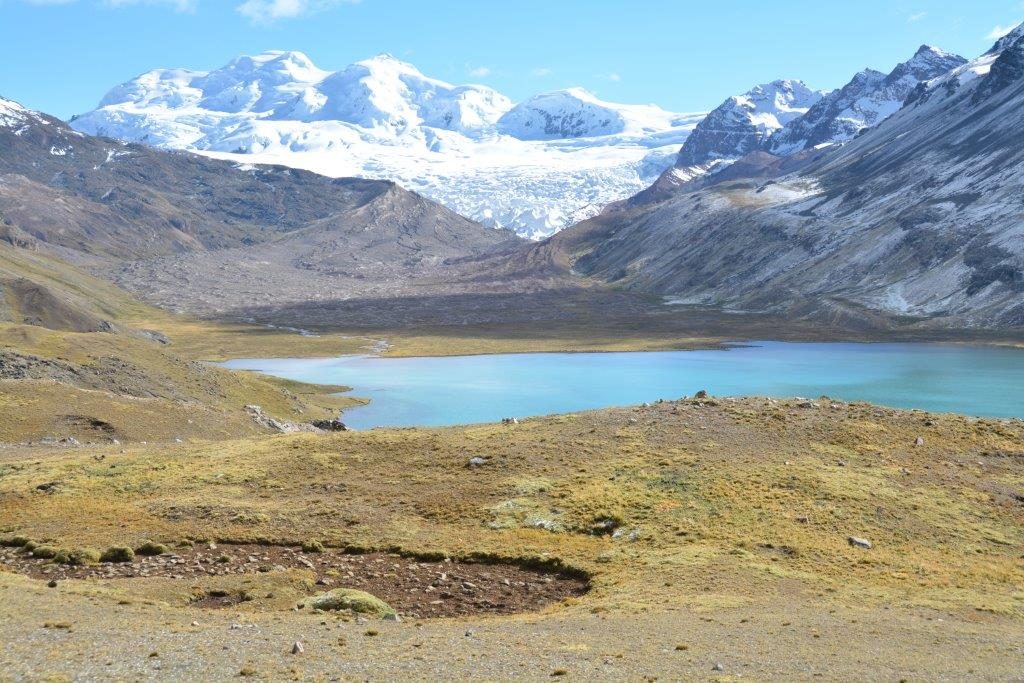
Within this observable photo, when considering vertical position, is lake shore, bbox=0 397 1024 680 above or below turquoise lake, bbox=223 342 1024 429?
above

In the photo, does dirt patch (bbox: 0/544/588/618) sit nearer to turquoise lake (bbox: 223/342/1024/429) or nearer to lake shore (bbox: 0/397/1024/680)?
lake shore (bbox: 0/397/1024/680)

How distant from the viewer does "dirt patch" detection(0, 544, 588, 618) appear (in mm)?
31172

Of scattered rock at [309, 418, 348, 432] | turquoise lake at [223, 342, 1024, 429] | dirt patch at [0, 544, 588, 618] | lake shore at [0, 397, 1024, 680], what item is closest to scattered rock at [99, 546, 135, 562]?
dirt patch at [0, 544, 588, 618]

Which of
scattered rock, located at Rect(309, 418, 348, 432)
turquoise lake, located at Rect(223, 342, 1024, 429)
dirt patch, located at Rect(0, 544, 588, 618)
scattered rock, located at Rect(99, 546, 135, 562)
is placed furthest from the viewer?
turquoise lake, located at Rect(223, 342, 1024, 429)

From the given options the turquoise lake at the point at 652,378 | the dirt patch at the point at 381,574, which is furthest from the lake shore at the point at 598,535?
the turquoise lake at the point at 652,378

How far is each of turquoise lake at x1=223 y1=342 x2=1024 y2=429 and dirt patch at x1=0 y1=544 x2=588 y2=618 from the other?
229ft

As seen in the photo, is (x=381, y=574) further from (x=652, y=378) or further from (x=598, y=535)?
(x=652, y=378)

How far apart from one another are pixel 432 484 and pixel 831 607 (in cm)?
2066

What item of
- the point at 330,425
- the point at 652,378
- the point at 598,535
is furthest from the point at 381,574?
the point at 652,378

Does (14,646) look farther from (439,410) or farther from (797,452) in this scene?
(439,410)

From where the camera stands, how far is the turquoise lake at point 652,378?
114250 millimetres

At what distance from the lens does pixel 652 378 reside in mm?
146125

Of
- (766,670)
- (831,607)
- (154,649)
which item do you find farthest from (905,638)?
(154,649)

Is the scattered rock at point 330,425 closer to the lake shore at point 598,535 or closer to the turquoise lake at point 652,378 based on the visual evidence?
the turquoise lake at point 652,378
